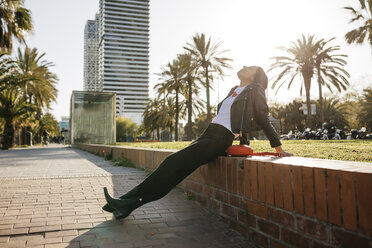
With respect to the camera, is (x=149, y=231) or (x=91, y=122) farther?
(x=91, y=122)

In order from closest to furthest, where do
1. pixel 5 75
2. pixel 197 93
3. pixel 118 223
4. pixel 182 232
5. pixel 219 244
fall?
pixel 219 244, pixel 182 232, pixel 118 223, pixel 5 75, pixel 197 93

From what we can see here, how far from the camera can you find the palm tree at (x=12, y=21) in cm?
1670

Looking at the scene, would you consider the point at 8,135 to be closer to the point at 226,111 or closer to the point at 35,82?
the point at 35,82

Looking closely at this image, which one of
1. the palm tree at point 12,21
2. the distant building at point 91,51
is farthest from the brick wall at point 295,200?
the distant building at point 91,51

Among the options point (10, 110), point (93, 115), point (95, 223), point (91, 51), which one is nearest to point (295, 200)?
point (95, 223)

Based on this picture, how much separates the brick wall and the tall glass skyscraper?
14071cm

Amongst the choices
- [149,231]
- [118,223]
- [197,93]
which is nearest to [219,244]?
[149,231]

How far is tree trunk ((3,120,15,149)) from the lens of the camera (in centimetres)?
2519

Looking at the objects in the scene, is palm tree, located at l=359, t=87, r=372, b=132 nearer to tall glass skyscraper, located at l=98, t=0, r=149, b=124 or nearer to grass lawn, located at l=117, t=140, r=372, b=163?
grass lawn, located at l=117, t=140, r=372, b=163

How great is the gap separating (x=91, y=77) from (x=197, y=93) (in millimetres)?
163173

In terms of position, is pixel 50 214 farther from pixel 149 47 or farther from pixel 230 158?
pixel 149 47

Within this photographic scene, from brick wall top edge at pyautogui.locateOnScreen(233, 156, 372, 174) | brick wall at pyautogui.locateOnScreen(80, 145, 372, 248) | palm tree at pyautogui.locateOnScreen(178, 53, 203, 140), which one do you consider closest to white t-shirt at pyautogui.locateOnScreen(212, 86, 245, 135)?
brick wall at pyautogui.locateOnScreen(80, 145, 372, 248)

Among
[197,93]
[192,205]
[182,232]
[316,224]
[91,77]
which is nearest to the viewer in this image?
[316,224]

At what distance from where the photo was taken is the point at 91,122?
25.0 m
